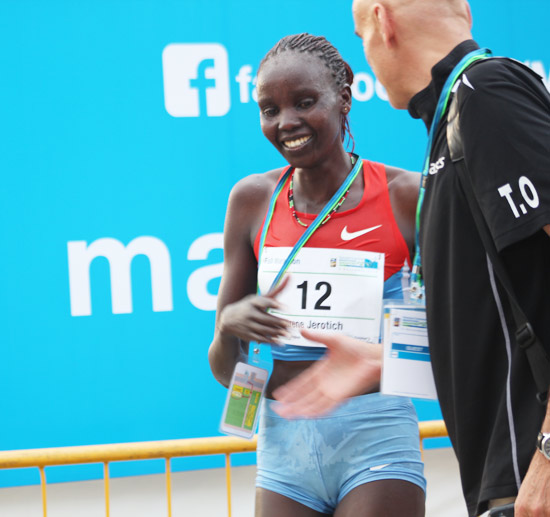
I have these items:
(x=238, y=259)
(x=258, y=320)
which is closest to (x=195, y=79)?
(x=238, y=259)

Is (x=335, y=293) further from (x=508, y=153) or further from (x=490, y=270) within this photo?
(x=508, y=153)

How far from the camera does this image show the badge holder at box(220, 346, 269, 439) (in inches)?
77.0

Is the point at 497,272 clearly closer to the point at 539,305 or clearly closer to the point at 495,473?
the point at 539,305

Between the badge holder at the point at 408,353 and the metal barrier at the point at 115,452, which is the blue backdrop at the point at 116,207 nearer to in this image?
the metal barrier at the point at 115,452

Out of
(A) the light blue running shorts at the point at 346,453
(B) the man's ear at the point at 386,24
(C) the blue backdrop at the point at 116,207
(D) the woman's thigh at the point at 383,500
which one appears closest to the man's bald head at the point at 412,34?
(B) the man's ear at the point at 386,24

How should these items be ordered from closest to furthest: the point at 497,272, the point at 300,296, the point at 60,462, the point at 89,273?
1. the point at 497,272
2. the point at 300,296
3. the point at 60,462
4. the point at 89,273

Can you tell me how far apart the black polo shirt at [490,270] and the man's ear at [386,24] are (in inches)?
9.6

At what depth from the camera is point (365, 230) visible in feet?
6.26

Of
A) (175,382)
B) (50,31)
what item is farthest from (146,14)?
(175,382)

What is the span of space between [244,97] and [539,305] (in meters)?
4.05

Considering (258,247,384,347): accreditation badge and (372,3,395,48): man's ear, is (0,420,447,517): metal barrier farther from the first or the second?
(372,3,395,48): man's ear

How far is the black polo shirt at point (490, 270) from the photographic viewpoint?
117 cm

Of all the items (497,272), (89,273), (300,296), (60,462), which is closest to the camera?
(497,272)

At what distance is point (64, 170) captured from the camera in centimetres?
486
